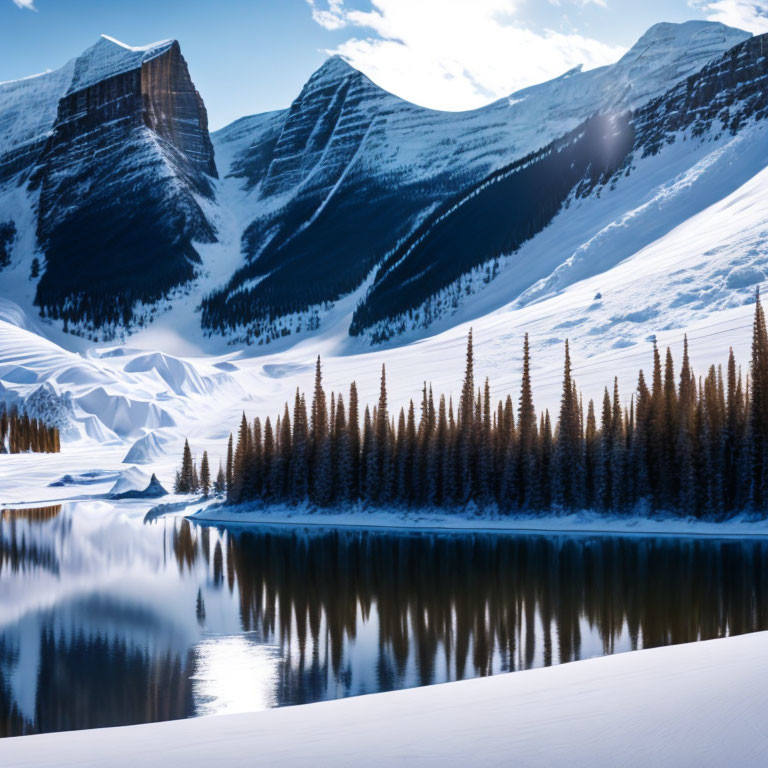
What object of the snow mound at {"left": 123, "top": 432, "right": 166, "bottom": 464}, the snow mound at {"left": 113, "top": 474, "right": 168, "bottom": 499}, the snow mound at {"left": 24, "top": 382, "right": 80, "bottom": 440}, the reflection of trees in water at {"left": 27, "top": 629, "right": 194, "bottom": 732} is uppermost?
the snow mound at {"left": 24, "top": 382, "right": 80, "bottom": 440}

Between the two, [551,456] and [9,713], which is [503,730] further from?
[551,456]

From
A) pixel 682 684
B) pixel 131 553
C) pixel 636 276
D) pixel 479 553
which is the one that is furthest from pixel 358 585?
pixel 636 276

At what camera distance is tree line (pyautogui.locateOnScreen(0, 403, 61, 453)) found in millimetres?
162625

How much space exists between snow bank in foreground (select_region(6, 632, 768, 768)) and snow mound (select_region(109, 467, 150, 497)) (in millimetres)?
109221

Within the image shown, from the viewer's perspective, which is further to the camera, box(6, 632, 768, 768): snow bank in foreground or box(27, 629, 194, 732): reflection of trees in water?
box(27, 629, 194, 732): reflection of trees in water

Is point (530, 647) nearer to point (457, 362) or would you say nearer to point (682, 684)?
point (682, 684)

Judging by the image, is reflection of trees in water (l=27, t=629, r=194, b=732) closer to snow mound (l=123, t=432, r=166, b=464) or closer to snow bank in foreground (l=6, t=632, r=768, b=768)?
snow bank in foreground (l=6, t=632, r=768, b=768)

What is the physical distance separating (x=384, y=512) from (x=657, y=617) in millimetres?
52871

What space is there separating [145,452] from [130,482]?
32.6 m

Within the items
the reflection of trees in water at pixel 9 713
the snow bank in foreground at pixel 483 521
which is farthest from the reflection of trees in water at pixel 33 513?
the reflection of trees in water at pixel 9 713

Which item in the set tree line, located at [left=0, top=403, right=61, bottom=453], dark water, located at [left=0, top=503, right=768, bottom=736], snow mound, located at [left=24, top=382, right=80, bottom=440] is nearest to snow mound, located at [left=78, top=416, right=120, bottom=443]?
snow mound, located at [left=24, top=382, right=80, bottom=440]

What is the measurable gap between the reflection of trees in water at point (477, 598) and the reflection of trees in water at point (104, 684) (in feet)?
13.0

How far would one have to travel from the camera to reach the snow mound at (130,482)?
127500 millimetres

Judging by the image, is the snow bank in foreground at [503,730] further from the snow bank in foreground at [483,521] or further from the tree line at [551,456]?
the tree line at [551,456]
